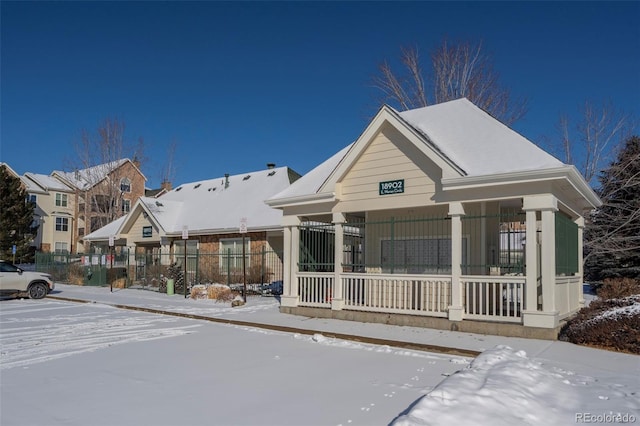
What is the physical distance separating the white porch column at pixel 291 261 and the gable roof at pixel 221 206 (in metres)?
8.52

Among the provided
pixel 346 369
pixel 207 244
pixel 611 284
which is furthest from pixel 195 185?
pixel 346 369

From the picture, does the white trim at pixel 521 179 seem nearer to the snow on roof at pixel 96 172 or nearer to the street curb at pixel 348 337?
the street curb at pixel 348 337

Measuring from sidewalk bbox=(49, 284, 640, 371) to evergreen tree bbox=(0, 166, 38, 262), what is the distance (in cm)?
3070

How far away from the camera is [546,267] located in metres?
10.1

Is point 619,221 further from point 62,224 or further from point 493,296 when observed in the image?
point 62,224

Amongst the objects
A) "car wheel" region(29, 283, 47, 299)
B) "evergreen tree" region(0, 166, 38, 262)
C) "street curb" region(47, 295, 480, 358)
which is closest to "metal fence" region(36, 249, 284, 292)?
"car wheel" region(29, 283, 47, 299)

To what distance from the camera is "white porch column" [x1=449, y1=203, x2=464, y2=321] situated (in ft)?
35.8

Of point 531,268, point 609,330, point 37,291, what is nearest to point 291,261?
point 531,268

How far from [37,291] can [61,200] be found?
37.7 m

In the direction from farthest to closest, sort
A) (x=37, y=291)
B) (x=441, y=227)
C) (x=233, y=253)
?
(x=233, y=253) < (x=37, y=291) < (x=441, y=227)

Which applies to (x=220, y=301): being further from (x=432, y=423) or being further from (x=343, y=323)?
Result: (x=432, y=423)
